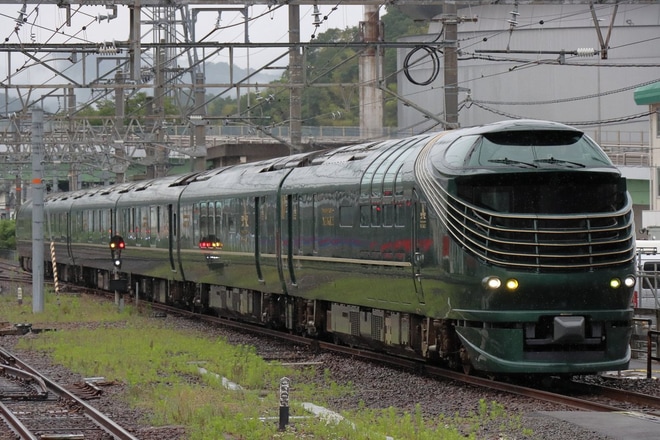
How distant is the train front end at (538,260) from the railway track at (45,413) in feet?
14.5

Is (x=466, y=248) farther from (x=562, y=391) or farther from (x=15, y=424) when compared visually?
(x=15, y=424)

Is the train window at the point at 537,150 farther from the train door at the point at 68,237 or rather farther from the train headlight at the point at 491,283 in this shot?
the train door at the point at 68,237

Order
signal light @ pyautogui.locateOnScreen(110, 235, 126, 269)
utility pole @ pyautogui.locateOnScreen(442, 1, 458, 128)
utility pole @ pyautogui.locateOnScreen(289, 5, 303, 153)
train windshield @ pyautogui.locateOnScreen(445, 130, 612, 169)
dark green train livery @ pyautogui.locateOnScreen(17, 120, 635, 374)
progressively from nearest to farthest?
dark green train livery @ pyautogui.locateOnScreen(17, 120, 635, 374), train windshield @ pyautogui.locateOnScreen(445, 130, 612, 169), utility pole @ pyautogui.locateOnScreen(442, 1, 458, 128), utility pole @ pyautogui.locateOnScreen(289, 5, 303, 153), signal light @ pyautogui.locateOnScreen(110, 235, 126, 269)

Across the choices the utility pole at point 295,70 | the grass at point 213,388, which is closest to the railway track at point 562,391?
the grass at point 213,388

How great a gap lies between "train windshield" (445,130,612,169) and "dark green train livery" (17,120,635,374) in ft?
0.06

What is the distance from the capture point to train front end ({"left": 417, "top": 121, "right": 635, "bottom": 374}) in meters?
14.4

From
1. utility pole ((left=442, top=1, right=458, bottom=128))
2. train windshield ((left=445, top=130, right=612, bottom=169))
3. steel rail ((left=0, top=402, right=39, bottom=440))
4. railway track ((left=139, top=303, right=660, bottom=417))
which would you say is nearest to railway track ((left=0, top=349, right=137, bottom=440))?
steel rail ((left=0, top=402, right=39, bottom=440))

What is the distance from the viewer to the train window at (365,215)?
17781 mm

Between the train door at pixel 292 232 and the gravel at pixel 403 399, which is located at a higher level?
the train door at pixel 292 232

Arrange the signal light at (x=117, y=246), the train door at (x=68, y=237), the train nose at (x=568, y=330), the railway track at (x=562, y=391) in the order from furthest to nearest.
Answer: the train door at (x=68, y=237) < the signal light at (x=117, y=246) < the train nose at (x=568, y=330) < the railway track at (x=562, y=391)

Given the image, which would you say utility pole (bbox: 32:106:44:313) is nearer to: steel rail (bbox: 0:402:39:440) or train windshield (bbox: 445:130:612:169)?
steel rail (bbox: 0:402:39:440)

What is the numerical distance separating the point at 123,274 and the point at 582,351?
25941 millimetres

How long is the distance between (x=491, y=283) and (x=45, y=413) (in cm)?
530

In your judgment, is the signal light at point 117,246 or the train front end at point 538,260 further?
the signal light at point 117,246
